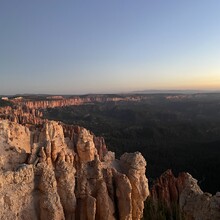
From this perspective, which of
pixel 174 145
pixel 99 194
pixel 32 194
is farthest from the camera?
Result: pixel 174 145

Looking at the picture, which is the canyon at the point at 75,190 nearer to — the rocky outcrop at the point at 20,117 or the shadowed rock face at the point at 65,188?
the shadowed rock face at the point at 65,188

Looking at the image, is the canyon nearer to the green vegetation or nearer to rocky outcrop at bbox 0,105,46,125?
the green vegetation

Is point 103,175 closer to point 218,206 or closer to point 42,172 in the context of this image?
point 42,172

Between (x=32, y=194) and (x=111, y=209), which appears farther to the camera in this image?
(x=111, y=209)

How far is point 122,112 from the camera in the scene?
507ft

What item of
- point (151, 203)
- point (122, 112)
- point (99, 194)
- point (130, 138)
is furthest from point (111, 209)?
point (122, 112)

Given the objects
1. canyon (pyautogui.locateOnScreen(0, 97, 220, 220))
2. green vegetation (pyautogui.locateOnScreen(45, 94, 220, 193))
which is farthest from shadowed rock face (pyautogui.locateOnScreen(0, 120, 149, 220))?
green vegetation (pyautogui.locateOnScreen(45, 94, 220, 193))

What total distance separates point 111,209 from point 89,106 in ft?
527

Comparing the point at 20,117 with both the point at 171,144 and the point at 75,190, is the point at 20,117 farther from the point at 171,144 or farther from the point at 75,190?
the point at 75,190

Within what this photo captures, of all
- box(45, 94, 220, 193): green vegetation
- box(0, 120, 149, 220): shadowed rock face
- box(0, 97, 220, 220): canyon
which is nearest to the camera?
box(0, 97, 220, 220): canyon

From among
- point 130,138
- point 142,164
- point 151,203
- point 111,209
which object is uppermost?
point 142,164

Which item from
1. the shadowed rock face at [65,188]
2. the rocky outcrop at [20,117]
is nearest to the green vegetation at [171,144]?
the rocky outcrop at [20,117]

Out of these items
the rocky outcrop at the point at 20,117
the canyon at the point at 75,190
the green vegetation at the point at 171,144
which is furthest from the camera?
the green vegetation at the point at 171,144

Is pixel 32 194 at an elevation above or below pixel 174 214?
above
